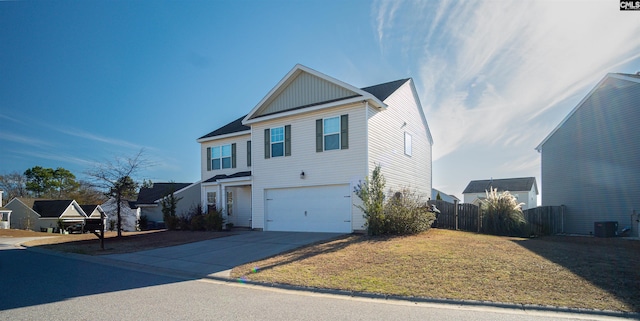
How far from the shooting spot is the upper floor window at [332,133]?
15.4 m

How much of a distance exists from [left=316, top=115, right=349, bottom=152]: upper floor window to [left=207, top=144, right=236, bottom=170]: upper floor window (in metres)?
7.60

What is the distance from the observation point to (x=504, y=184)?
1914 inches

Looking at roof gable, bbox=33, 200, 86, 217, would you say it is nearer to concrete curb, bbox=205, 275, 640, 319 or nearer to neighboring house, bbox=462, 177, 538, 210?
concrete curb, bbox=205, 275, 640, 319

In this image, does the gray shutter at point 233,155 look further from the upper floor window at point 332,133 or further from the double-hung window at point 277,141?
the upper floor window at point 332,133

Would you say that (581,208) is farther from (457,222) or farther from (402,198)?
(402,198)

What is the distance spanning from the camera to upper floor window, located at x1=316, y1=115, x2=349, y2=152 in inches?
605

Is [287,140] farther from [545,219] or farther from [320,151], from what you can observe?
[545,219]

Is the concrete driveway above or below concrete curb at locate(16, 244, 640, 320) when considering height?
below

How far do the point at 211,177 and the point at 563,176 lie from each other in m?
21.1

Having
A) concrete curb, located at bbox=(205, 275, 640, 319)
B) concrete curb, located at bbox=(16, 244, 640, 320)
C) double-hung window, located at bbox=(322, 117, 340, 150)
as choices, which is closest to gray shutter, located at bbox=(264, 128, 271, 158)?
double-hung window, located at bbox=(322, 117, 340, 150)

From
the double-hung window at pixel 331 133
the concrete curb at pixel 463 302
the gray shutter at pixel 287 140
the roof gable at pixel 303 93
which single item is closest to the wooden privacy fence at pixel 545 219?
the roof gable at pixel 303 93

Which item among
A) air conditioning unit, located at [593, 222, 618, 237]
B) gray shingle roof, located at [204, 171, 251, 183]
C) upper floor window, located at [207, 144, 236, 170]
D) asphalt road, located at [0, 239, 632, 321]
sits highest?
upper floor window, located at [207, 144, 236, 170]

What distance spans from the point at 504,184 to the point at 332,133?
4132 centimetres

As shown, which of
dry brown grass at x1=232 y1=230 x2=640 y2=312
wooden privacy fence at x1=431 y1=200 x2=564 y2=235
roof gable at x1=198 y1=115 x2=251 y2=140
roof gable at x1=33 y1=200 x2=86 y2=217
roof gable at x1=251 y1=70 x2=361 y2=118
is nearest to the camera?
dry brown grass at x1=232 y1=230 x2=640 y2=312
